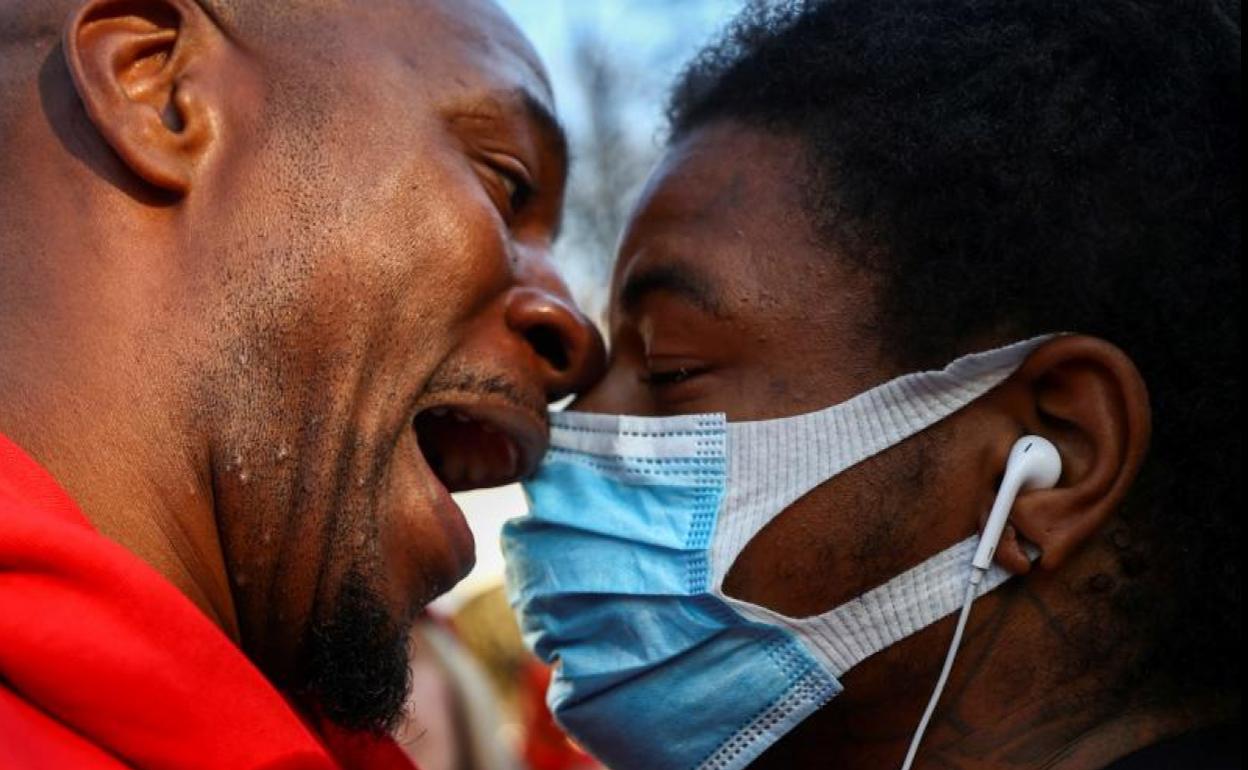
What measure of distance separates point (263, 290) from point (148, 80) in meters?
0.47

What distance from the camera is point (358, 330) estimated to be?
263 cm

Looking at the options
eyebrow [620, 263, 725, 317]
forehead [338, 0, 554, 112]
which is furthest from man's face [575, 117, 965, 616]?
forehead [338, 0, 554, 112]

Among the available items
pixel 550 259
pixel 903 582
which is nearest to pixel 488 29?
pixel 550 259

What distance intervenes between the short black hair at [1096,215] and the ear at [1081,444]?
0.07m

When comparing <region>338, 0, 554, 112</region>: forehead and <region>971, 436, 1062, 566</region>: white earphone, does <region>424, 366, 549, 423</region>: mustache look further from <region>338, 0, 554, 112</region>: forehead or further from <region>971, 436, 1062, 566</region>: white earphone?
<region>971, 436, 1062, 566</region>: white earphone

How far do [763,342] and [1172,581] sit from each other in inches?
34.9

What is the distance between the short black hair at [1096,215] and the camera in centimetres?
258

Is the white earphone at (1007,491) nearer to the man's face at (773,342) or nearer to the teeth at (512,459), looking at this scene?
the man's face at (773,342)

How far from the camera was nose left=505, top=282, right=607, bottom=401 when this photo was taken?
2.90m

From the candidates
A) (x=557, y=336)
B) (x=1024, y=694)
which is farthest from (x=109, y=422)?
(x=1024, y=694)

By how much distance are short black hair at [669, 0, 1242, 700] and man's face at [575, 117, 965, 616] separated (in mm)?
76

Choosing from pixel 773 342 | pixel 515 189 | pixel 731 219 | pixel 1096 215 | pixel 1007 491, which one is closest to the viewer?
pixel 1007 491

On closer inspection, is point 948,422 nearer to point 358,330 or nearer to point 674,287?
point 674,287

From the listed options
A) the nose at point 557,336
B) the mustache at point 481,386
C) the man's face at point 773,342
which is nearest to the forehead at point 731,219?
the man's face at point 773,342
